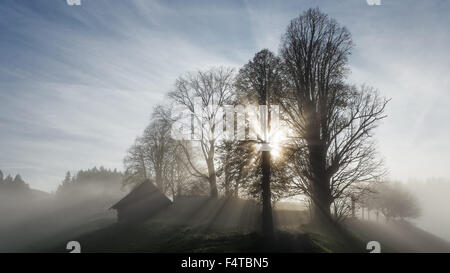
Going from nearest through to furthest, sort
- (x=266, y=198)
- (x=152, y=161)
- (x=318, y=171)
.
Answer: (x=318, y=171), (x=266, y=198), (x=152, y=161)

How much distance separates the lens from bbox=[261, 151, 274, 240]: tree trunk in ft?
47.4

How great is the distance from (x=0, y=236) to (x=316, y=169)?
58.4 meters

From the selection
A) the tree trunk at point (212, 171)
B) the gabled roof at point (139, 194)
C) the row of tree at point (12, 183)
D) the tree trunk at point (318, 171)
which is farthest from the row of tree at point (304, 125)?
the row of tree at point (12, 183)

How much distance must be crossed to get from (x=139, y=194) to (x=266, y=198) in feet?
76.4

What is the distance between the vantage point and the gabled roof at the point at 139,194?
33.1 metres

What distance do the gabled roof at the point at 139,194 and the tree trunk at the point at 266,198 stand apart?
23.0 m

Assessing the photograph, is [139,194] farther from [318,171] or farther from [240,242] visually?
[318,171]

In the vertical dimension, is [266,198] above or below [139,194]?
above

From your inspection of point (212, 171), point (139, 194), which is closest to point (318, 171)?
point (212, 171)

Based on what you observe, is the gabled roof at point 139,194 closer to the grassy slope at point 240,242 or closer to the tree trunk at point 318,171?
the grassy slope at point 240,242

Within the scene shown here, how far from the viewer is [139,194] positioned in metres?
33.7
